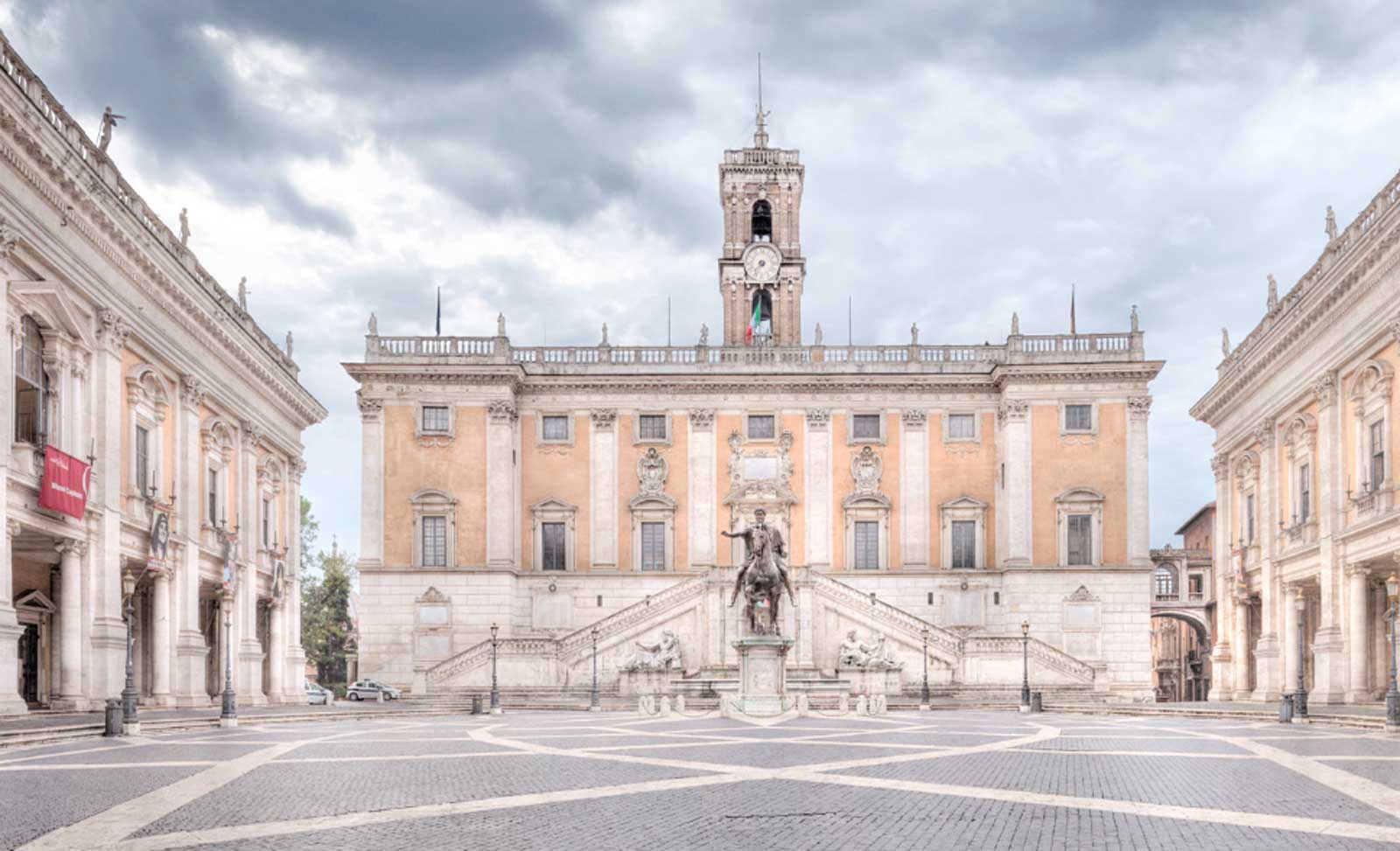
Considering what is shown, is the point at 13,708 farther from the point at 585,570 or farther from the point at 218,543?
the point at 585,570

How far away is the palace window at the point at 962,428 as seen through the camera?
61250 mm

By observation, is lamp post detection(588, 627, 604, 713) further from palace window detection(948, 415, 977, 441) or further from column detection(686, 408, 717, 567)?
palace window detection(948, 415, 977, 441)

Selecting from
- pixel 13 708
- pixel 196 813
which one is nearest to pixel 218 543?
pixel 13 708

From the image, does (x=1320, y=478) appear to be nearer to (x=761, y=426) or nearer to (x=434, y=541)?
(x=761, y=426)

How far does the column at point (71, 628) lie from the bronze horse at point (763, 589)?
50.3 feet

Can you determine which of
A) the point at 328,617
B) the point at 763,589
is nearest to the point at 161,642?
the point at 763,589

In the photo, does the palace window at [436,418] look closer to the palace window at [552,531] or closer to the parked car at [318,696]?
the palace window at [552,531]

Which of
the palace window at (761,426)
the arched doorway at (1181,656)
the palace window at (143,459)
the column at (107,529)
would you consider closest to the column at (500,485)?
the palace window at (761,426)

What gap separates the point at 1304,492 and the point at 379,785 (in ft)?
116

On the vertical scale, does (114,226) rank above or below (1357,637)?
above

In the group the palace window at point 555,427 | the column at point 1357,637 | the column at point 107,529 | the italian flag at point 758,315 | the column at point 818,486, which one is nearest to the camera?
the column at point 107,529

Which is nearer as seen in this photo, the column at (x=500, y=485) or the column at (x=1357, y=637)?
the column at (x=1357, y=637)

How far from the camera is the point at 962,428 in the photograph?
201 ft

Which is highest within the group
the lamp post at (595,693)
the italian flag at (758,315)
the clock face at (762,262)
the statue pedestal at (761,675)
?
the clock face at (762,262)
